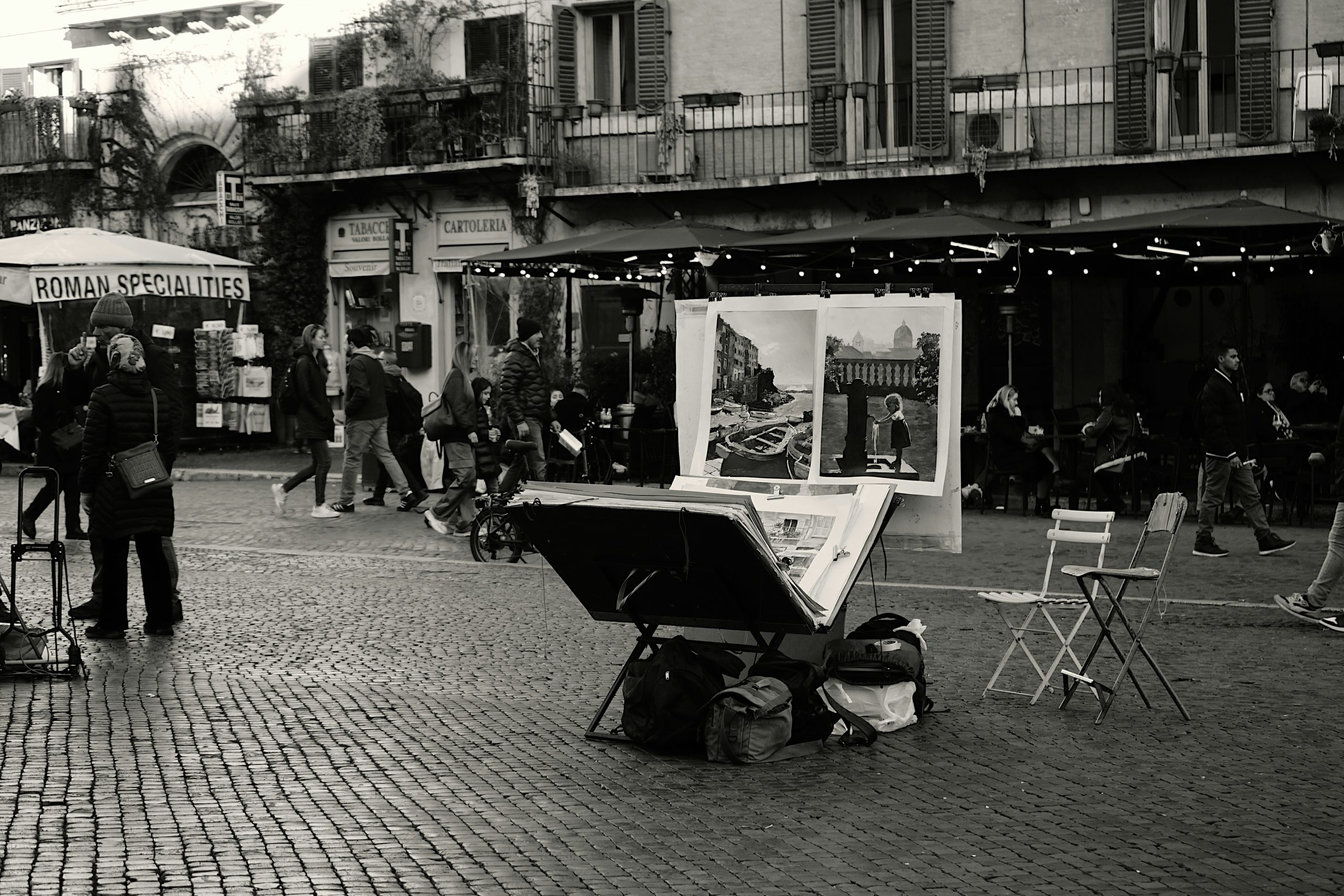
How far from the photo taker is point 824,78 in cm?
2297

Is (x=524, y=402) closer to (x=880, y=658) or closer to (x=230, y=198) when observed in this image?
(x=880, y=658)

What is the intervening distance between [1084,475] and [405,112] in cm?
1222

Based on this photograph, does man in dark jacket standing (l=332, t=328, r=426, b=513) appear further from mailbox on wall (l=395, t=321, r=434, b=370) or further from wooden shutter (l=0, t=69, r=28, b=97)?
wooden shutter (l=0, t=69, r=28, b=97)

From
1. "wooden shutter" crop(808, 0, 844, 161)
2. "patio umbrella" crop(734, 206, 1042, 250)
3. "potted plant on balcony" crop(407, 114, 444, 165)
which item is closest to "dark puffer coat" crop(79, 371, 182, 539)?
"patio umbrella" crop(734, 206, 1042, 250)

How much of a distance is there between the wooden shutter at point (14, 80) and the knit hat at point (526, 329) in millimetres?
19062

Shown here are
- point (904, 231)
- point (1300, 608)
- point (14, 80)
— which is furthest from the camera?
point (14, 80)

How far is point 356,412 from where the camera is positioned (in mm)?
16609

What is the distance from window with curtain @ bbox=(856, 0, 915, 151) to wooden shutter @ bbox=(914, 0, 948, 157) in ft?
0.57

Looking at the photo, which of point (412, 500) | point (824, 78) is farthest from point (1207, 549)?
point (824, 78)

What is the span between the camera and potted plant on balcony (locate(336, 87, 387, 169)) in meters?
25.4

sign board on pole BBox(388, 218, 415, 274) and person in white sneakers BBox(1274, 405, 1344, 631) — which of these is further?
sign board on pole BBox(388, 218, 415, 274)

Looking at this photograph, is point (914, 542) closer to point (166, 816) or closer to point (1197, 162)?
point (166, 816)

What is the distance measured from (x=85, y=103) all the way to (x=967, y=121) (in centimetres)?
1496

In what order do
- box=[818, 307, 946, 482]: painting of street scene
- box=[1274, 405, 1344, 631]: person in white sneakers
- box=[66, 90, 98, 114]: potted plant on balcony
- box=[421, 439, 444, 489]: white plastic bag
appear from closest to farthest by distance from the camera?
box=[818, 307, 946, 482]: painting of street scene → box=[1274, 405, 1344, 631]: person in white sneakers → box=[421, 439, 444, 489]: white plastic bag → box=[66, 90, 98, 114]: potted plant on balcony
